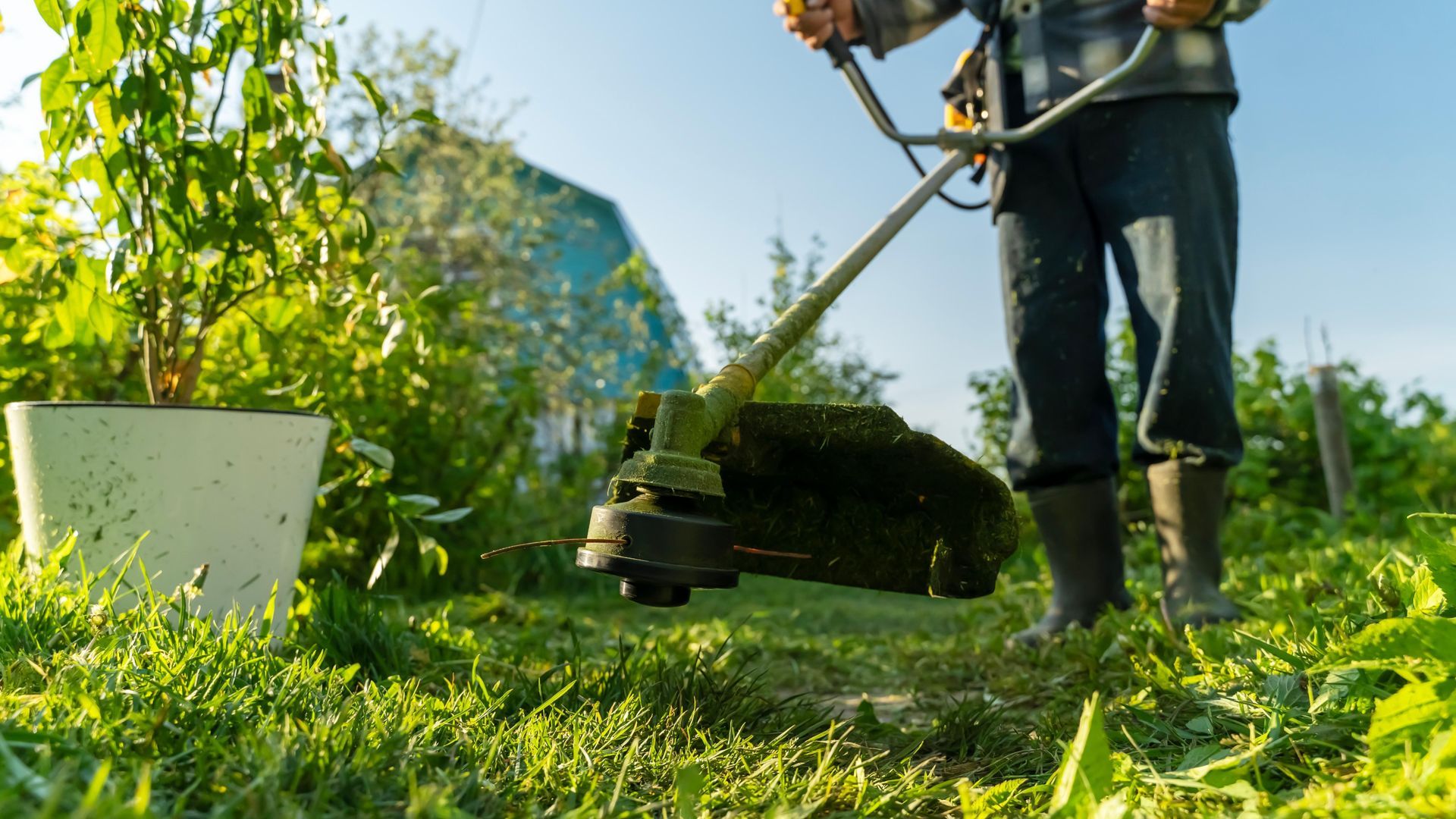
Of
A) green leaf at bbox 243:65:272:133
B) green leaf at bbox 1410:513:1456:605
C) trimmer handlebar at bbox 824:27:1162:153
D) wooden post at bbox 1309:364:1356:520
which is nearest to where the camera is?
green leaf at bbox 1410:513:1456:605

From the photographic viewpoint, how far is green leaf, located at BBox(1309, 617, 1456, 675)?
38.8 inches

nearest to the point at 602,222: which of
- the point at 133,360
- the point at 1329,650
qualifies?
the point at 133,360

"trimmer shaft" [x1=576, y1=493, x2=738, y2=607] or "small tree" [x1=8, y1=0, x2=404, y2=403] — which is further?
"small tree" [x1=8, y1=0, x2=404, y2=403]

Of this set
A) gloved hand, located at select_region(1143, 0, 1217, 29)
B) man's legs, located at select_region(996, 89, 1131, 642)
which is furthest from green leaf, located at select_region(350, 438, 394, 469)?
gloved hand, located at select_region(1143, 0, 1217, 29)

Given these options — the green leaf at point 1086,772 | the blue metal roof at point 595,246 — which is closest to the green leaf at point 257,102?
the green leaf at point 1086,772

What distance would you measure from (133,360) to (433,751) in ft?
7.40

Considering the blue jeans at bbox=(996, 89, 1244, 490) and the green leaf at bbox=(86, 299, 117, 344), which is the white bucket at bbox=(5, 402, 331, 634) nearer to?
the green leaf at bbox=(86, 299, 117, 344)

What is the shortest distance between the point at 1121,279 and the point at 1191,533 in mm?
638

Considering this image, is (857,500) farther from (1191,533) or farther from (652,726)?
(1191,533)

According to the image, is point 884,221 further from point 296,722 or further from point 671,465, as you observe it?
point 296,722

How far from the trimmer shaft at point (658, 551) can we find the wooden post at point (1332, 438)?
4849 millimetres

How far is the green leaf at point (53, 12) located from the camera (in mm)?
1487

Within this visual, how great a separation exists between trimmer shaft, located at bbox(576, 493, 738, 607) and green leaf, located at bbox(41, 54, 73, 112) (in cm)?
118

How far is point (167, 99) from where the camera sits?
1.71 metres
